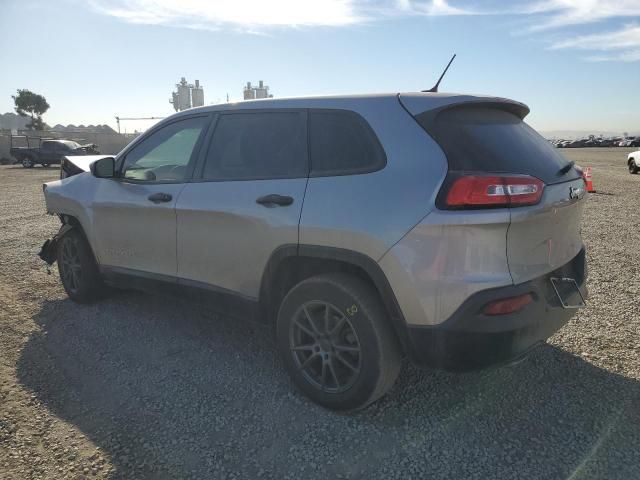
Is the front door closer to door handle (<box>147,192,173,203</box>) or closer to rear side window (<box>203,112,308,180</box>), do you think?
door handle (<box>147,192,173,203</box>)

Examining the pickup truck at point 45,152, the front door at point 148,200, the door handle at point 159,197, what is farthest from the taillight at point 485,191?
the pickup truck at point 45,152

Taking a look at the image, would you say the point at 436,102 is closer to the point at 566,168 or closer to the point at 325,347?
the point at 566,168

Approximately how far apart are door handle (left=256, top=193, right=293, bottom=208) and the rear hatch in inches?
35.3

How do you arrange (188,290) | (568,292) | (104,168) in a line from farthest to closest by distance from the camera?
(104,168) < (188,290) < (568,292)

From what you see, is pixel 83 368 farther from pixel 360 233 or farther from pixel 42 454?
pixel 360 233

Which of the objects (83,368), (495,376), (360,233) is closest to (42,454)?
(83,368)

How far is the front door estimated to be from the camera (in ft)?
12.2

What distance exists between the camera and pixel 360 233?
2604mm

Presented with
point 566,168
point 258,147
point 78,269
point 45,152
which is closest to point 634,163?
point 566,168

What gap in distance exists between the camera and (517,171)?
2516mm

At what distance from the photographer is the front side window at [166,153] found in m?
3.73

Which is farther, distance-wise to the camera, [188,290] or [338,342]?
[188,290]

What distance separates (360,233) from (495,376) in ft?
5.05

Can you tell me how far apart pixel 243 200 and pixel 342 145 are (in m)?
0.75
